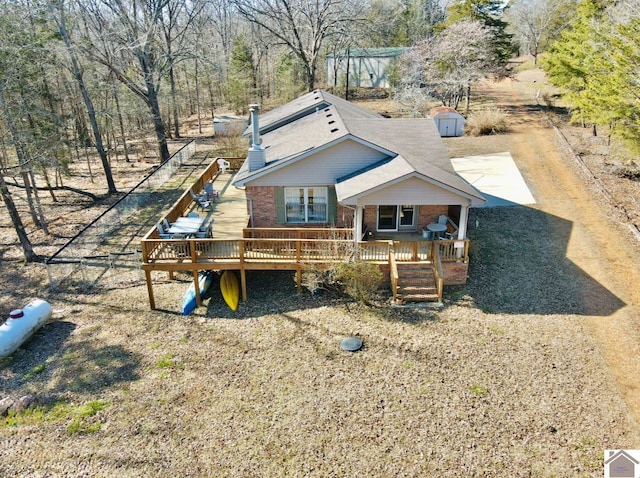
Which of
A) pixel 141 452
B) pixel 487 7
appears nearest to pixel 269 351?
pixel 141 452

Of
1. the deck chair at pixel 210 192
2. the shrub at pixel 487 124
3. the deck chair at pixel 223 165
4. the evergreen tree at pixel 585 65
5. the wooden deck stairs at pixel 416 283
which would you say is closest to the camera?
the wooden deck stairs at pixel 416 283

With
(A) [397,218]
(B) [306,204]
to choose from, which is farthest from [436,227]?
(B) [306,204]

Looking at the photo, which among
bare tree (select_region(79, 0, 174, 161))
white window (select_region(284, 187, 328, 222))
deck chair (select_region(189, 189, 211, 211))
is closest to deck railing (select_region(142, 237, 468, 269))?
white window (select_region(284, 187, 328, 222))

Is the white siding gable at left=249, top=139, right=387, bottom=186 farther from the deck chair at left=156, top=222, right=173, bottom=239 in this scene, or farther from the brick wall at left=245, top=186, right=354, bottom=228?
the deck chair at left=156, top=222, right=173, bottom=239

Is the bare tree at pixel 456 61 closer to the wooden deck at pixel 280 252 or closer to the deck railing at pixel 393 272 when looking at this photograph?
the wooden deck at pixel 280 252

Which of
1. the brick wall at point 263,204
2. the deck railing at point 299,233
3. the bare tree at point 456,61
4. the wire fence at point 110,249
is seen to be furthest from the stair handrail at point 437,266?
the bare tree at point 456,61

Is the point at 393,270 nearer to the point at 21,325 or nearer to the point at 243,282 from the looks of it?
the point at 243,282
